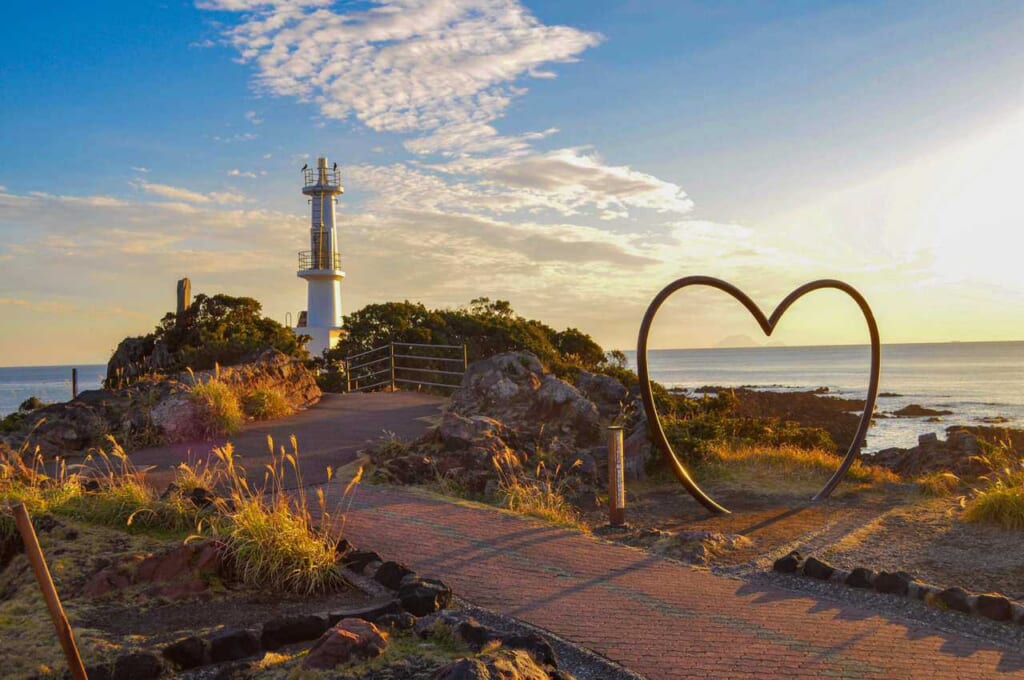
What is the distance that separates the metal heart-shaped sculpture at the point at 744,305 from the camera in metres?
8.87

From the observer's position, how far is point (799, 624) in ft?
18.1

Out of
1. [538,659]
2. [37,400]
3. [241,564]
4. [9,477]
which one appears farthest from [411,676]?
[37,400]

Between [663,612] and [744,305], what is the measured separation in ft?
16.5

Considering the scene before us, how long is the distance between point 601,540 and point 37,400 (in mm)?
16934

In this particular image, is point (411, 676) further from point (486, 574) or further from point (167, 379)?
point (167, 379)

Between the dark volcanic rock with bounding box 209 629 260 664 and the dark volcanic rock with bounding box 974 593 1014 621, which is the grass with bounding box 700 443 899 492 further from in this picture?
the dark volcanic rock with bounding box 209 629 260 664

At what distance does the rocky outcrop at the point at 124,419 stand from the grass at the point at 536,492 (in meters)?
5.72

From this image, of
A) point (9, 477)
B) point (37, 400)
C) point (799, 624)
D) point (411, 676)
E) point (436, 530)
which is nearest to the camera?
point (411, 676)

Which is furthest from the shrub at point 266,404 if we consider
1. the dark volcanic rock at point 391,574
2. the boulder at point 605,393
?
the dark volcanic rock at point 391,574

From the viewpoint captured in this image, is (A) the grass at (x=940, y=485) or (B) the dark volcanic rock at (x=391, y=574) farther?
(A) the grass at (x=940, y=485)

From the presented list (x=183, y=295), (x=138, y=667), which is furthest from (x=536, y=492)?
(x=183, y=295)

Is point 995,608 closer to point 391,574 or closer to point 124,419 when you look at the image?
point 391,574

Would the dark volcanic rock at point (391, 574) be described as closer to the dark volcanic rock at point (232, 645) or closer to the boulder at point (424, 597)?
the boulder at point (424, 597)

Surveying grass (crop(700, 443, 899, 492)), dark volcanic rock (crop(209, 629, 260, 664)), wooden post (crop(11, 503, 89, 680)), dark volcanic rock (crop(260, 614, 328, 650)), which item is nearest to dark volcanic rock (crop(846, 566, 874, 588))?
dark volcanic rock (crop(260, 614, 328, 650))
